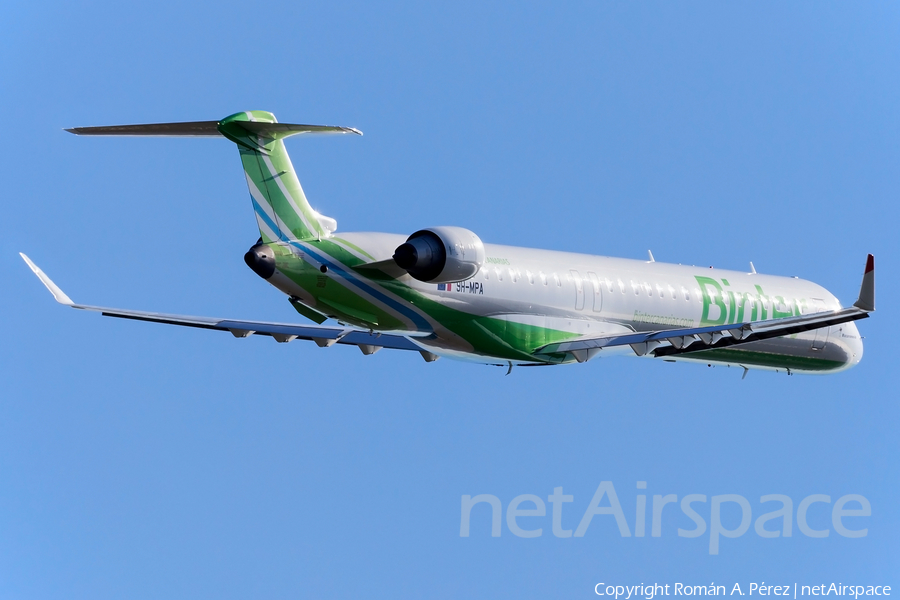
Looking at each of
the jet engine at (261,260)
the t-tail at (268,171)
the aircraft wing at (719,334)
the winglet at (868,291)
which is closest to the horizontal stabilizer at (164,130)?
the t-tail at (268,171)

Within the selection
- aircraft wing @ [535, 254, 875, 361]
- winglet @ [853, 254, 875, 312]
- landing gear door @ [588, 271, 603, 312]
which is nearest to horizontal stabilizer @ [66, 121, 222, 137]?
aircraft wing @ [535, 254, 875, 361]

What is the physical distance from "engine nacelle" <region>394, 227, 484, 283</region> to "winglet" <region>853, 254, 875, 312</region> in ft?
23.8

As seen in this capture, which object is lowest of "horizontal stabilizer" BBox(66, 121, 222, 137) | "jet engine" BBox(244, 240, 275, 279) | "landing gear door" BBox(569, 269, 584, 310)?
"jet engine" BBox(244, 240, 275, 279)

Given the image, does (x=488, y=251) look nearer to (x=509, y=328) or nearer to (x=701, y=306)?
(x=509, y=328)

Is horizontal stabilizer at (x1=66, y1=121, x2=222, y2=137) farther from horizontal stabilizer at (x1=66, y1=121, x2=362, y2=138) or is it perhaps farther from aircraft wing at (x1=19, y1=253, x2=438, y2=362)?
aircraft wing at (x1=19, y1=253, x2=438, y2=362)

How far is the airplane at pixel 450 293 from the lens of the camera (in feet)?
79.6

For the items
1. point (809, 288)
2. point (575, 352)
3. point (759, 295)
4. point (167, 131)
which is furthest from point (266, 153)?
point (809, 288)

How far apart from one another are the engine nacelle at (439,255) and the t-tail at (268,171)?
1.82m

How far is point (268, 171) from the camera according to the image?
2458 cm

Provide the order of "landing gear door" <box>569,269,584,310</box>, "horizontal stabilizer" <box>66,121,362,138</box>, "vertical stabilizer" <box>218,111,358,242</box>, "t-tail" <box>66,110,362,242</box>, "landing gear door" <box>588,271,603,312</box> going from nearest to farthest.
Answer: "horizontal stabilizer" <box>66,121,362,138</box>
"t-tail" <box>66,110,362,242</box>
"vertical stabilizer" <box>218,111,358,242</box>
"landing gear door" <box>569,269,584,310</box>
"landing gear door" <box>588,271,603,312</box>

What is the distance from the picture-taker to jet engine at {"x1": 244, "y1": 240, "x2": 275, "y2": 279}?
2409 cm

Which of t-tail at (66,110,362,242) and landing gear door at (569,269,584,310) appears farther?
landing gear door at (569,269,584,310)

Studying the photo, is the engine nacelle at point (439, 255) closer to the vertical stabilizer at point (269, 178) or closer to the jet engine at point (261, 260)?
the vertical stabilizer at point (269, 178)

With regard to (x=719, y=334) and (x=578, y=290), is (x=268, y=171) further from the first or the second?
(x=719, y=334)
